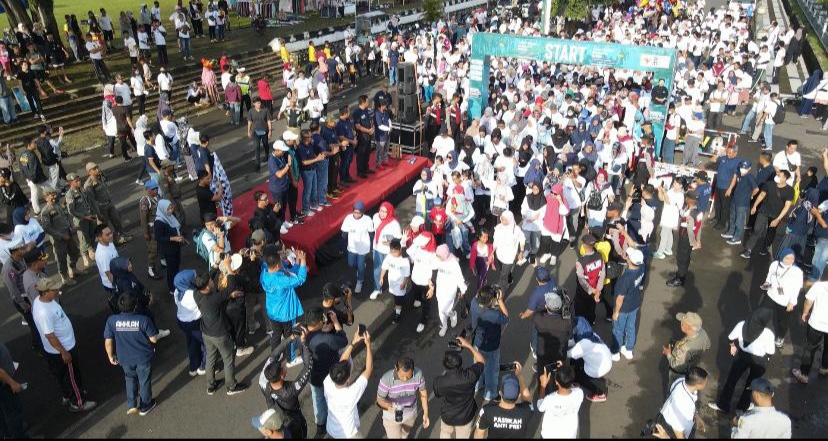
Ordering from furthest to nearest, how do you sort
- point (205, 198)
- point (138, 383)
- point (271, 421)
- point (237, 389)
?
point (205, 198), point (237, 389), point (138, 383), point (271, 421)

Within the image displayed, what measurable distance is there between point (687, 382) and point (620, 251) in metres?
2.97

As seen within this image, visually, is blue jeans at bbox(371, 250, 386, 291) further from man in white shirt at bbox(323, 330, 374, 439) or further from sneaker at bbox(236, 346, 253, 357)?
man in white shirt at bbox(323, 330, 374, 439)

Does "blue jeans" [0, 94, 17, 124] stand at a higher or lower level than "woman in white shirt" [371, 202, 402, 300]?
higher

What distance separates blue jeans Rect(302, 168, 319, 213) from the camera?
9594 millimetres

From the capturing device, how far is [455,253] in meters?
9.03

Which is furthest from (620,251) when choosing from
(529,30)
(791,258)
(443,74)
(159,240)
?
(529,30)

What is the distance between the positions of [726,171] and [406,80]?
22.9 feet

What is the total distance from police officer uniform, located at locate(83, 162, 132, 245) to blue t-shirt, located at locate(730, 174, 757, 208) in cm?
1068

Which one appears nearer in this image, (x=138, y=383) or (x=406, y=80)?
(x=138, y=383)

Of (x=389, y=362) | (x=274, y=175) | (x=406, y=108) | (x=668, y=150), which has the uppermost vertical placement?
(x=406, y=108)

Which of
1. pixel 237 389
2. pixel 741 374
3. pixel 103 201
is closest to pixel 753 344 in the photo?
pixel 741 374

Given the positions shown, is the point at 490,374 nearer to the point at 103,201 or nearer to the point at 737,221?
the point at 737,221

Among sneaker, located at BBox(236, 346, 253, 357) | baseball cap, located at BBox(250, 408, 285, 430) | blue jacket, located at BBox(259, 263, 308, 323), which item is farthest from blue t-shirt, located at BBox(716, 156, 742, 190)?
baseball cap, located at BBox(250, 408, 285, 430)

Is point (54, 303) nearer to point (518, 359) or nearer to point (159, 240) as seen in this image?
point (159, 240)
